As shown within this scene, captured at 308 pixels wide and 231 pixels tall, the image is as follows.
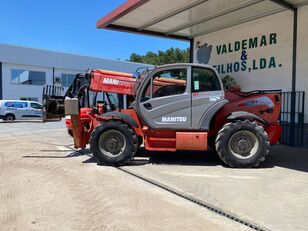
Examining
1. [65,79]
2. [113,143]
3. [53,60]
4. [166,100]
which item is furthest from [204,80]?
[65,79]

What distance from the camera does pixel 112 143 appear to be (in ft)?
29.6

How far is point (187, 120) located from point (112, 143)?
191 centimetres

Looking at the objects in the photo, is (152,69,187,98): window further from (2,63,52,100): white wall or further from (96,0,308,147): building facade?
(2,63,52,100): white wall

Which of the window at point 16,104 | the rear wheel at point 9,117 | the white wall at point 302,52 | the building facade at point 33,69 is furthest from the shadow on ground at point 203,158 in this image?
the building facade at point 33,69

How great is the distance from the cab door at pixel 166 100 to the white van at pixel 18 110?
78.4 feet

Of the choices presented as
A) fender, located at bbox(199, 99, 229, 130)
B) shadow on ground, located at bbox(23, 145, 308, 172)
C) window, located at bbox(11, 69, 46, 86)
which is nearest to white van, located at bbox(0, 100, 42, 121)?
window, located at bbox(11, 69, 46, 86)

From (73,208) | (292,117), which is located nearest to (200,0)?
(292,117)

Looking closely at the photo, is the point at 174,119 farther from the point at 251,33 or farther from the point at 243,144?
the point at 251,33

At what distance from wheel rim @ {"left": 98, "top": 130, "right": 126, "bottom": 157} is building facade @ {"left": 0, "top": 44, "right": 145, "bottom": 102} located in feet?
95.6

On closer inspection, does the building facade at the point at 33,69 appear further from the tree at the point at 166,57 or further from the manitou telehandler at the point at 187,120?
the manitou telehandler at the point at 187,120

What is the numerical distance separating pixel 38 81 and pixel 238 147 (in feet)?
117

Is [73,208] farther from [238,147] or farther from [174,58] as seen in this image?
[174,58]

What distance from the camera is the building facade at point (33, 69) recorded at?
1503 inches

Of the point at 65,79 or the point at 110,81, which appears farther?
the point at 65,79
